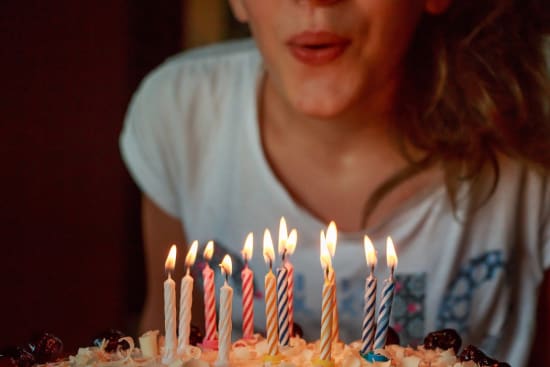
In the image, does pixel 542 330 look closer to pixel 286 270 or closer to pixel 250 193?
pixel 250 193

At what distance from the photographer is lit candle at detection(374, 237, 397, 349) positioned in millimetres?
1262

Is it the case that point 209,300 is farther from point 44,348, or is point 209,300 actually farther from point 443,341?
point 443,341

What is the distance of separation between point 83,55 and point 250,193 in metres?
0.95

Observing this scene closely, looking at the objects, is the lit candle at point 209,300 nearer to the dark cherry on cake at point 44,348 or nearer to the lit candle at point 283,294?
the lit candle at point 283,294

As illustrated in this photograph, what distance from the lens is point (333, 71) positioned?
1.67 metres

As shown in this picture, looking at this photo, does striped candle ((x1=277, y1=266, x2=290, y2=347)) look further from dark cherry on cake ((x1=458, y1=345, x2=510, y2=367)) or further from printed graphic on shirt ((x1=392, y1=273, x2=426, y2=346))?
printed graphic on shirt ((x1=392, y1=273, x2=426, y2=346))

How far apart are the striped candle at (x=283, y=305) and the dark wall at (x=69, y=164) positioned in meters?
1.36

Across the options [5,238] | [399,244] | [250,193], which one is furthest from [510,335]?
[5,238]

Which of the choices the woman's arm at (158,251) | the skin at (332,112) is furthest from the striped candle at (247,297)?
the woman's arm at (158,251)

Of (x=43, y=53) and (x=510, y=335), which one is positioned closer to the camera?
(x=510, y=335)

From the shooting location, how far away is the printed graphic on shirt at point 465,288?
75.1 inches

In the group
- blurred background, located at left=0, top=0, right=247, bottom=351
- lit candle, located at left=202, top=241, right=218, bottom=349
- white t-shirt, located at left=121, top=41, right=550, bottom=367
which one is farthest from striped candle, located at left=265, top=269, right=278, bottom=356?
blurred background, located at left=0, top=0, right=247, bottom=351

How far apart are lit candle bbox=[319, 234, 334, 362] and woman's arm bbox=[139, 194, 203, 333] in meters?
0.90

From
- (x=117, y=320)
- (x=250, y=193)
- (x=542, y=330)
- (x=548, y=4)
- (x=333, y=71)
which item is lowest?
(x=117, y=320)
